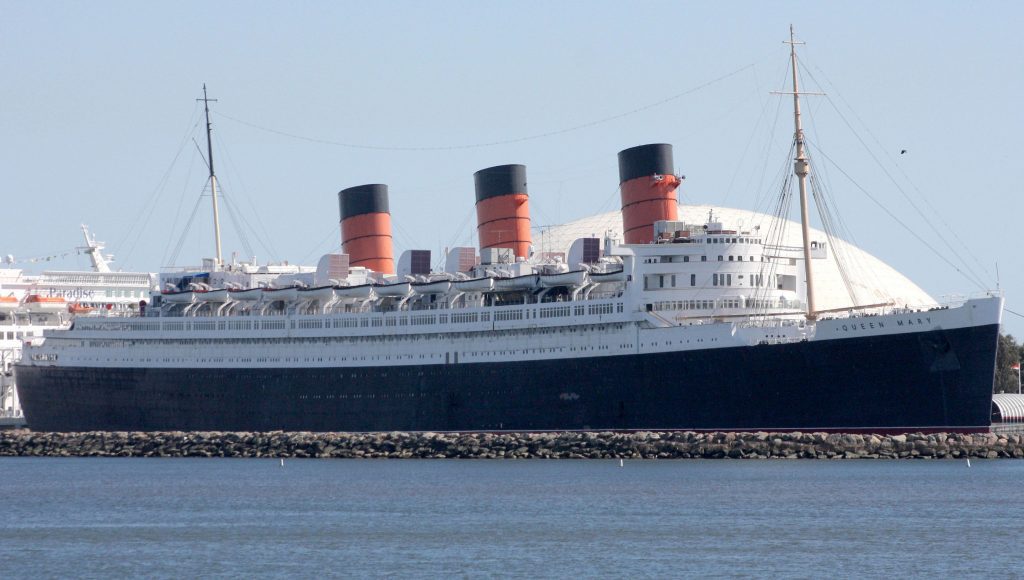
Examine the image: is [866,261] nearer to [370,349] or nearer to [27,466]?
[370,349]

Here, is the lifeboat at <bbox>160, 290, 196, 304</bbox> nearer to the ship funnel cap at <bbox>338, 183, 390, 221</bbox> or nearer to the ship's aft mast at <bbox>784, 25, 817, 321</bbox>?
the ship funnel cap at <bbox>338, 183, 390, 221</bbox>

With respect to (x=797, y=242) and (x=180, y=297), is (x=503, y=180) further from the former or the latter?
(x=797, y=242)

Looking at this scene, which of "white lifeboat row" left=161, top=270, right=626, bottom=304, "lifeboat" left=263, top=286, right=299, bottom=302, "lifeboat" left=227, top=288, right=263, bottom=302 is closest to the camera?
"white lifeboat row" left=161, top=270, right=626, bottom=304

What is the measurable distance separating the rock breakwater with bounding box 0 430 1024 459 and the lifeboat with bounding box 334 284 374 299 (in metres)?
8.50

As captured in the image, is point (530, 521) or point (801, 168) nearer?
point (530, 521)

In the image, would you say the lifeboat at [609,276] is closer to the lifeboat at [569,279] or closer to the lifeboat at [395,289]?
the lifeboat at [569,279]

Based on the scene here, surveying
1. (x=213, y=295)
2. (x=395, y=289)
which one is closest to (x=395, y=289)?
(x=395, y=289)

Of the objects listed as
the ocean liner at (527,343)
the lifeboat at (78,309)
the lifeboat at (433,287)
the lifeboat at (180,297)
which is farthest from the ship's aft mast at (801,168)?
the lifeboat at (78,309)

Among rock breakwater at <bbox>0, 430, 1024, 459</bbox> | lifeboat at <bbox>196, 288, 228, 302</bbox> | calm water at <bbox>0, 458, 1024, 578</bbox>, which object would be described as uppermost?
lifeboat at <bbox>196, 288, 228, 302</bbox>

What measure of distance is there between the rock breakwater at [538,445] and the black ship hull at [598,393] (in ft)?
3.56

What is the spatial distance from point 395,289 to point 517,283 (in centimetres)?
734

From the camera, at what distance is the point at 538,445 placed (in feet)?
222

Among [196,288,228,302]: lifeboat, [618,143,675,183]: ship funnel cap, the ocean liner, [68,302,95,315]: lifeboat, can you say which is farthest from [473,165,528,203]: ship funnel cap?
[68,302,95,315]: lifeboat

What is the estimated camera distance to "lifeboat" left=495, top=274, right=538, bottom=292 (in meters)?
75.0
